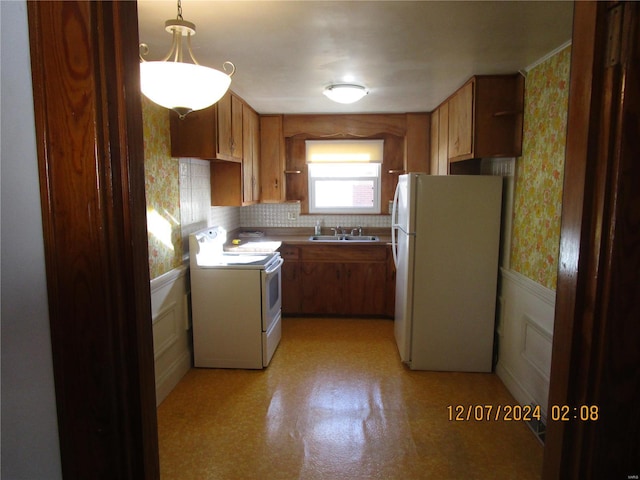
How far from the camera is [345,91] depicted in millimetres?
3156

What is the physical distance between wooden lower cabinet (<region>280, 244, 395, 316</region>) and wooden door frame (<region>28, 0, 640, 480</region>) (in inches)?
144

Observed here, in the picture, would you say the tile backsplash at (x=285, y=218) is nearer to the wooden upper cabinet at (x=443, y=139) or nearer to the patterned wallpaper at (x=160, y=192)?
the wooden upper cabinet at (x=443, y=139)

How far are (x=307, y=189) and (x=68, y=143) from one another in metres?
4.37

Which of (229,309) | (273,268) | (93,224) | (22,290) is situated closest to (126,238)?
(93,224)

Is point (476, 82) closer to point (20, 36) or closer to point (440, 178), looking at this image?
point (440, 178)

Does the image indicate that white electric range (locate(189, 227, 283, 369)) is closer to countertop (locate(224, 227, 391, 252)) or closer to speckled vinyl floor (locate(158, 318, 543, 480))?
speckled vinyl floor (locate(158, 318, 543, 480))

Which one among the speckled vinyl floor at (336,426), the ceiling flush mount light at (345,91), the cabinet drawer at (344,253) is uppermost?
the ceiling flush mount light at (345,91)

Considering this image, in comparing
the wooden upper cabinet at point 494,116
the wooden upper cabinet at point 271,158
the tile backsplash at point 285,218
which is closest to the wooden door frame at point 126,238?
the wooden upper cabinet at point 494,116

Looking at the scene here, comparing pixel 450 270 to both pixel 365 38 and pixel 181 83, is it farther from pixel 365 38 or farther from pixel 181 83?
pixel 181 83

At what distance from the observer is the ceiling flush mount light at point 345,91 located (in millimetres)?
3139

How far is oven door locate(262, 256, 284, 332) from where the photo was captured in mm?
3262

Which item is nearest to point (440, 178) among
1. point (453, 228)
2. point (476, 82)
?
point (453, 228)

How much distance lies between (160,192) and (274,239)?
2026 millimetres

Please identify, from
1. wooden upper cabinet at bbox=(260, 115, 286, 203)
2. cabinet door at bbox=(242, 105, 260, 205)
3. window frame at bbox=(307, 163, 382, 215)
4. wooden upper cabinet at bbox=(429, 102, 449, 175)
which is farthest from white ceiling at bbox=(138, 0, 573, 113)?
window frame at bbox=(307, 163, 382, 215)
